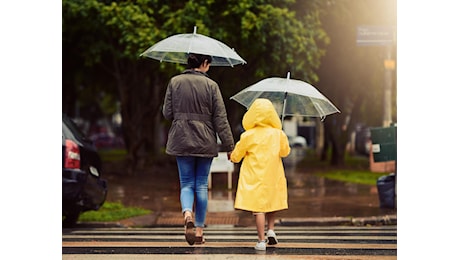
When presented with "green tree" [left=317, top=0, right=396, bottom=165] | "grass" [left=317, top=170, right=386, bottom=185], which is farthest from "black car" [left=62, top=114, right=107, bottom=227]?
"grass" [left=317, top=170, right=386, bottom=185]

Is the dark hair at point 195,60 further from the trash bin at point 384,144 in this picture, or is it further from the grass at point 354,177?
the grass at point 354,177

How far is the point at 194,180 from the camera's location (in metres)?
7.62

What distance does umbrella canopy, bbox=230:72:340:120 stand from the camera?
8109 millimetres

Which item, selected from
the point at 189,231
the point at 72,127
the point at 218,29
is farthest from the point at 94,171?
the point at 218,29

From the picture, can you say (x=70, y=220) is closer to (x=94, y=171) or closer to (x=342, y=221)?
(x=94, y=171)

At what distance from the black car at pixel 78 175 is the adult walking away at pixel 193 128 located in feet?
8.58

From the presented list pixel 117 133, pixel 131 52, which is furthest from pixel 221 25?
pixel 117 133

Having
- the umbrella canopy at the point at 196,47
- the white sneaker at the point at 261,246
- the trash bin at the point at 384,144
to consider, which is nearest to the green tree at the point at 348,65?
the trash bin at the point at 384,144

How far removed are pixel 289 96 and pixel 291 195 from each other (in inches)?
310

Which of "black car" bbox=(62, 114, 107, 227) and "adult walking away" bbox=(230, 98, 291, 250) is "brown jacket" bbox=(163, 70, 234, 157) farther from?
"black car" bbox=(62, 114, 107, 227)

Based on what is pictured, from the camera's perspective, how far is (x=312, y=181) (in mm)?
20047

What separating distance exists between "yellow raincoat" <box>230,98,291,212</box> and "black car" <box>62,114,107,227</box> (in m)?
2.92

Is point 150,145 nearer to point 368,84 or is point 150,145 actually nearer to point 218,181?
point 368,84
